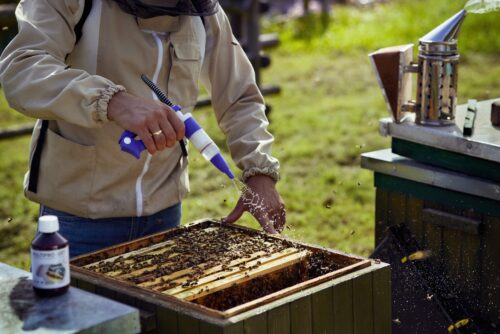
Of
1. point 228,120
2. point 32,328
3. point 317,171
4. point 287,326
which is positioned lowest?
point 317,171

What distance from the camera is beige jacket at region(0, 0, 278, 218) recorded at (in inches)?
105

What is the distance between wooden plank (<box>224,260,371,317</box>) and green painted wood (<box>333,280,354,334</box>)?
47mm

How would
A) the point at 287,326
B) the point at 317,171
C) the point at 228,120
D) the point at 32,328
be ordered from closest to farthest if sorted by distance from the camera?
the point at 32,328 → the point at 287,326 → the point at 228,120 → the point at 317,171

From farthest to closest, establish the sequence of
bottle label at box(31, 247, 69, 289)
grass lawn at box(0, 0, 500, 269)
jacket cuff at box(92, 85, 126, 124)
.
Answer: grass lawn at box(0, 0, 500, 269) → jacket cuff at box(92, 85, 126, 124) → bottle label at box(31, 247, 69, 289)

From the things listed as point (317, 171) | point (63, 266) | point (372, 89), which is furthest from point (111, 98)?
point (372, 89)

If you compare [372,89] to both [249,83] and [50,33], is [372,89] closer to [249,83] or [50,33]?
[249,83]

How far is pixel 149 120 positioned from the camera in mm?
2504

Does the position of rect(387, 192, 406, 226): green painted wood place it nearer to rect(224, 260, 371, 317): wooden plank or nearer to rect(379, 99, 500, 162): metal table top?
rect(379, 99, 500, 162): metal table top

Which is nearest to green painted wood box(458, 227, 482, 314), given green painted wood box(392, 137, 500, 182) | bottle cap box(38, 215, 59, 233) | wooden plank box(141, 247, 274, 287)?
green painted wood box(392, 137, 500, 182)

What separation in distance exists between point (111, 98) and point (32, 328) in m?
0.76

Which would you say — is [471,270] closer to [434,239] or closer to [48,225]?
[434,239]

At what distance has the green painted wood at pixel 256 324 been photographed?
234 cm

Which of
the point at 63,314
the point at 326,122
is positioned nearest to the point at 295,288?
the point at 63,314

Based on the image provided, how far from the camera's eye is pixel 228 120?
3.32m
